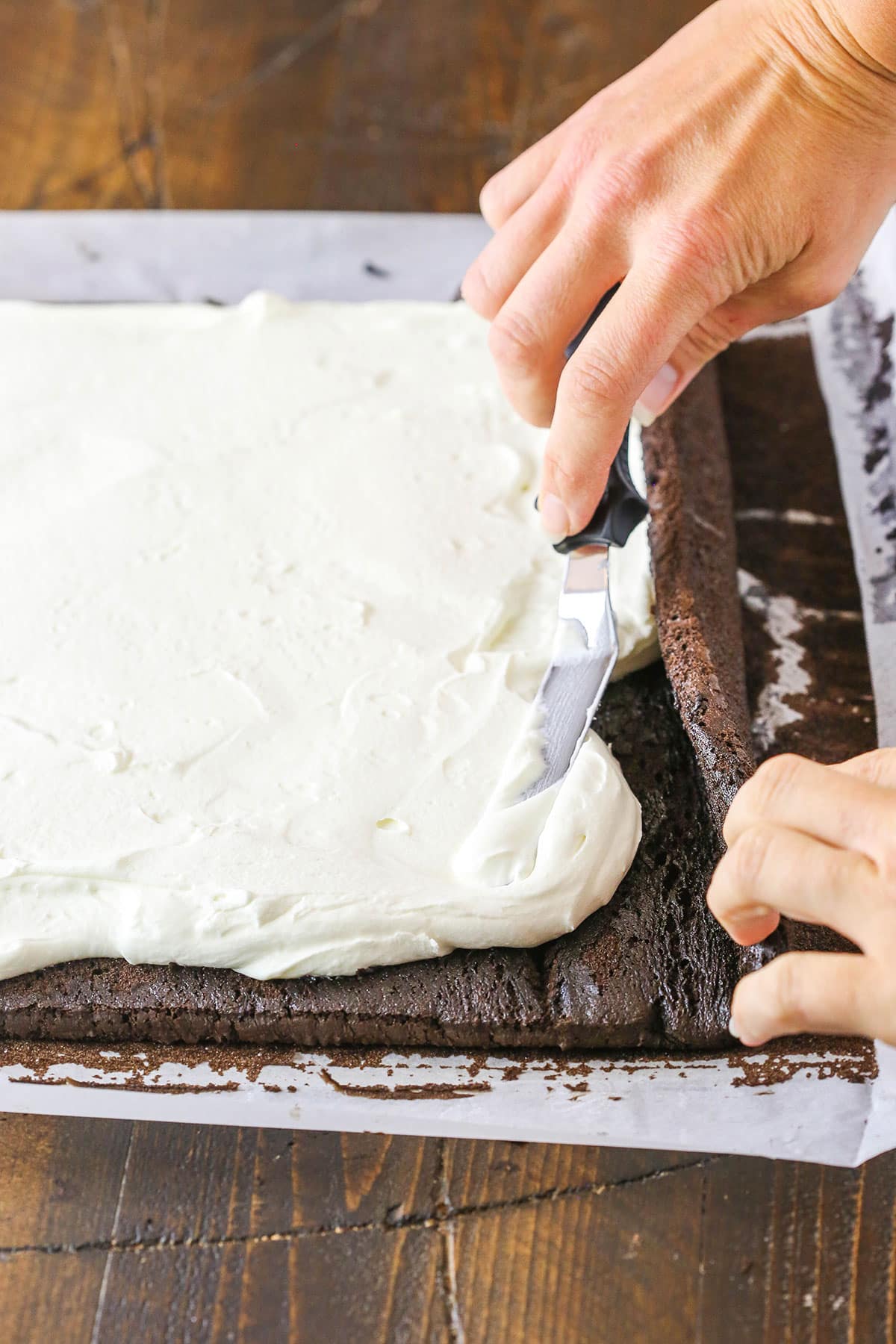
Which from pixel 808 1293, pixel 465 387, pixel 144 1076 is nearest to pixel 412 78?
pixel 465 387

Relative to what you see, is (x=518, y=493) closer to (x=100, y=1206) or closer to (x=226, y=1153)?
(x=226, y=1153)

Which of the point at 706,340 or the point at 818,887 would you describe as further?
the point at 706,340

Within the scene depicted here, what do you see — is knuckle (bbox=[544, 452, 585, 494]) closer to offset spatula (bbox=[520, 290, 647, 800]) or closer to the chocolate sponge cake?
offset spatula (bbox=[520, 290, 647, 800])

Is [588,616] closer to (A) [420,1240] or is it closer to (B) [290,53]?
(A) [420,1240]

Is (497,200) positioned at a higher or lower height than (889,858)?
higher

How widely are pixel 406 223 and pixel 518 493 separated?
2.96ft

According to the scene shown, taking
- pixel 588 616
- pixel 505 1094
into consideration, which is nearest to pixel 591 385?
pixel 588 616

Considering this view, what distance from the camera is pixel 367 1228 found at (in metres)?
1.27

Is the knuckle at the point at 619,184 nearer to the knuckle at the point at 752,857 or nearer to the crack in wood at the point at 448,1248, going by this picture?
the knuckle at the point at 752,857

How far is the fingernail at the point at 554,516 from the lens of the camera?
143 cm

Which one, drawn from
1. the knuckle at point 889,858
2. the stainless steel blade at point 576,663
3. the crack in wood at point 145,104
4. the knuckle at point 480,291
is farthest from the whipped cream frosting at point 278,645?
the crack in wood at point 145,104

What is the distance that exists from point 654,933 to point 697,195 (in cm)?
82

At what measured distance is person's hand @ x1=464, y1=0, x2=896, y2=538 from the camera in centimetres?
132

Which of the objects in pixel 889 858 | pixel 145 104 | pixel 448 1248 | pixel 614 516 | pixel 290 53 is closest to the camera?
pixel 889 858
